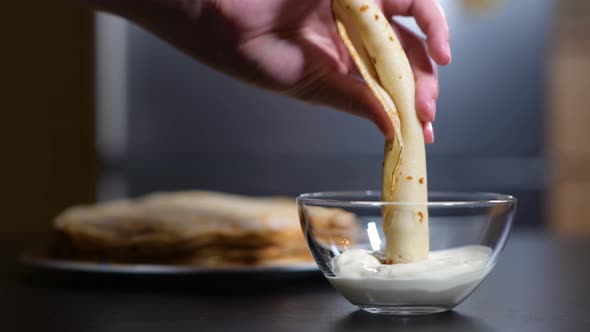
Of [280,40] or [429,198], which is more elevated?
[280,40]

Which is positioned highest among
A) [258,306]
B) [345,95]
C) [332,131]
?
[332,131]

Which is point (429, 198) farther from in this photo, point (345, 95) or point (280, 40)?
point (280, 40)

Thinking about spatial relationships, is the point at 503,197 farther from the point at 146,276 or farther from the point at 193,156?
the point at 193,156

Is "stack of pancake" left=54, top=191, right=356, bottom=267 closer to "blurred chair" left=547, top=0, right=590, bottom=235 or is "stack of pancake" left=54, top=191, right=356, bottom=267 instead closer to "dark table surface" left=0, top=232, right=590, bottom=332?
"dark table surface" left=0, top=232, right=590, bottom=332

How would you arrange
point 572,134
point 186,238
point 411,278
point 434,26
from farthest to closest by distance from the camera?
point 572,134 → point 186,238 → point 434,26 → point 411,278

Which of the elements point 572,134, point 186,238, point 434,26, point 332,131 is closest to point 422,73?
point 434,26

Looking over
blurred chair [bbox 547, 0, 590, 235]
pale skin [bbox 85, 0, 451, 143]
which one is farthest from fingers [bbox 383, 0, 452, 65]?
blurred chair [bbox 547, 0, 590, 235]
